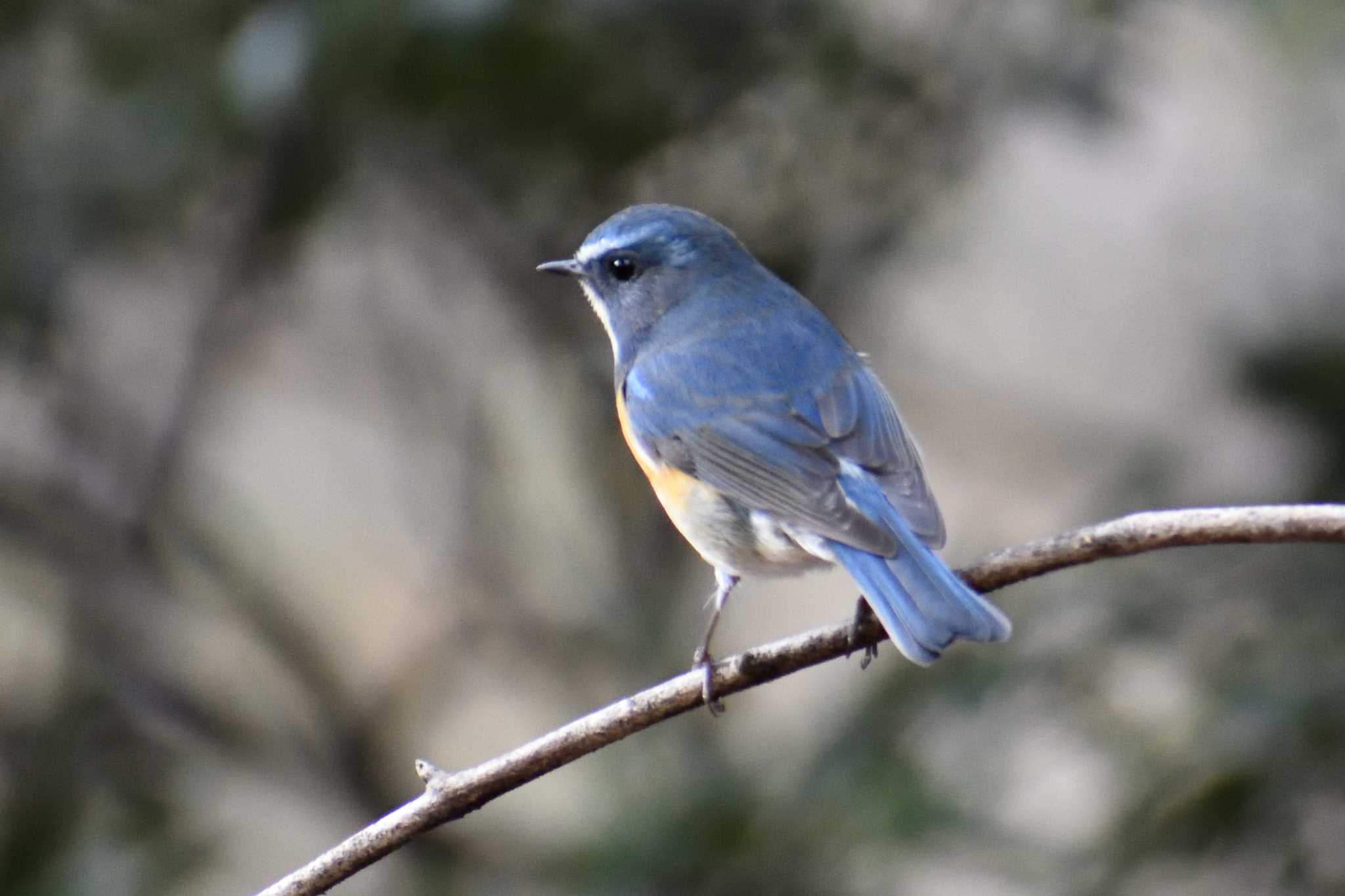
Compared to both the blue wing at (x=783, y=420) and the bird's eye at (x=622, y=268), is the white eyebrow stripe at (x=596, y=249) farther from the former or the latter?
the blue wing at (x=783, y=420)

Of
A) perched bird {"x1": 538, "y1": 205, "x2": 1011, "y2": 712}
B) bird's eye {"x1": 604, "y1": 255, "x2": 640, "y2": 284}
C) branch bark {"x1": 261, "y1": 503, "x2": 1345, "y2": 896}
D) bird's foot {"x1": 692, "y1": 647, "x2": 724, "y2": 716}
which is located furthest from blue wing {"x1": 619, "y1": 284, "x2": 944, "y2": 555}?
branch bark {"x1": 261, "y1": 503, "x2": 1345, "y2": 896}

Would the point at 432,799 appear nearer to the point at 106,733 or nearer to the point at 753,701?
the point at 106,733

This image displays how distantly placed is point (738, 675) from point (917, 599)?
0.31 meters

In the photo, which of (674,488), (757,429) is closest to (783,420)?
(757,429)

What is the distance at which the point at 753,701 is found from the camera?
201 inches

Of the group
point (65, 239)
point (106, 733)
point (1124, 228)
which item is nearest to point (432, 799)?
point (65, 239)

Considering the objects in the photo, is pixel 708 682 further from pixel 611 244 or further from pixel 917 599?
pixel 611 244

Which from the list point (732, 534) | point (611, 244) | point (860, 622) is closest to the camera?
point (860, 622)

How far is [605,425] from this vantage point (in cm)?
475

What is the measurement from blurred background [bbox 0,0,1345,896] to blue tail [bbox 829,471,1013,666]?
0.97 m

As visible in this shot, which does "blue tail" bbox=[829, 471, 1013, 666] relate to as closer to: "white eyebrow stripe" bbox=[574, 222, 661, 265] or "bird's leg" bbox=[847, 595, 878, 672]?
"bird's leg" bbox=[847, 595, 878, 672]

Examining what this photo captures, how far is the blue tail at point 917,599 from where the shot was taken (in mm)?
2279

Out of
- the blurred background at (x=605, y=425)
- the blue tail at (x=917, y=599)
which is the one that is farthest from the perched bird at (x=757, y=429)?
the blurred background at (x=605, y=425)

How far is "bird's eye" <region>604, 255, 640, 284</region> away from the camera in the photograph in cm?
348
